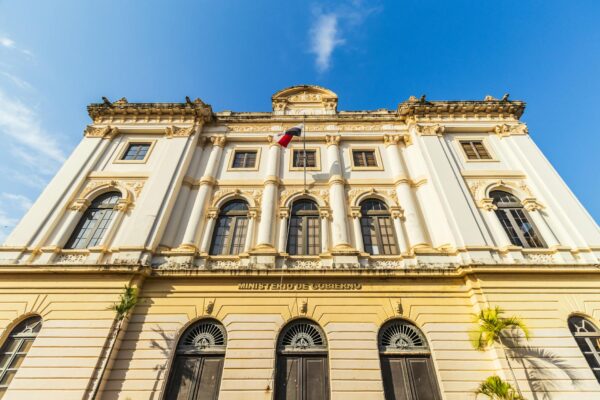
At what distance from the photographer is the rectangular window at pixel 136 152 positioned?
15212 mm

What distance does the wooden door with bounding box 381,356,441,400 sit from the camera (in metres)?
8.37

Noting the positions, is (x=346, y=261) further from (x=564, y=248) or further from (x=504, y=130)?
(x=504, y=130)

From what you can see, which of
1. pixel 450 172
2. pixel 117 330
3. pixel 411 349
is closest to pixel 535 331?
pixel 411 349

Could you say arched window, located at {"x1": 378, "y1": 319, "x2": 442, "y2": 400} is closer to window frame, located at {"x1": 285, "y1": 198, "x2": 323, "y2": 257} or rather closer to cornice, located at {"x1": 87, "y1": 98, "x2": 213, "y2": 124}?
window frame, located at {"x1": 285, "y1": 198, "x2": 323, "y2": 257}

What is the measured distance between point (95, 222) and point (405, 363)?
13.5 meters

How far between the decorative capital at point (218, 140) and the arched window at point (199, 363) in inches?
379

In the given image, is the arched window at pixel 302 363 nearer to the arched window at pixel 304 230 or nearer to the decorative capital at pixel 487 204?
the arched window at pixel 304 230

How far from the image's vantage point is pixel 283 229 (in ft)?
40.5

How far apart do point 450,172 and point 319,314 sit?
30.2ft

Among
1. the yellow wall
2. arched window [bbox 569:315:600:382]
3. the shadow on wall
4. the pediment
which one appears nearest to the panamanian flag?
the pediment

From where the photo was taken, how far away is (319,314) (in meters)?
9.63

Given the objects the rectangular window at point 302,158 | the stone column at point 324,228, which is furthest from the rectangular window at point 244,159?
the stone column at point 324,228

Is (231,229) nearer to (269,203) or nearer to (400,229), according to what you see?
(269,203)

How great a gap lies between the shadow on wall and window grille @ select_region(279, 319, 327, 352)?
5.60 meters
